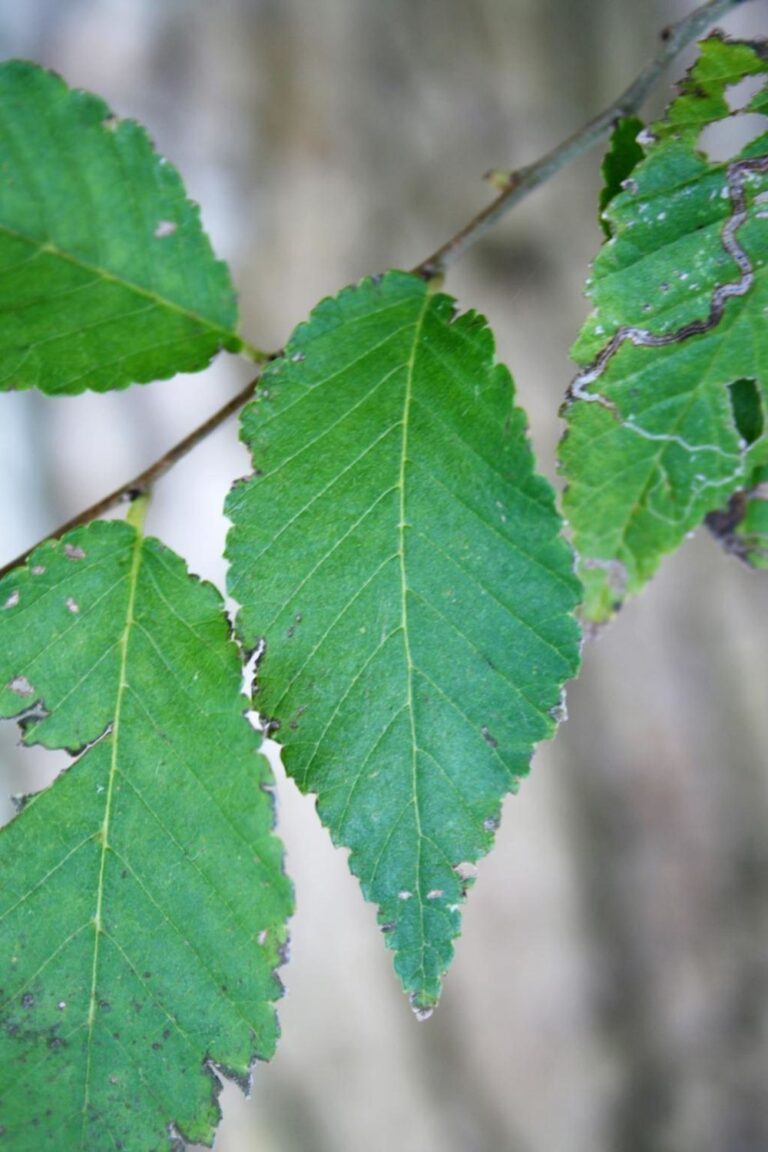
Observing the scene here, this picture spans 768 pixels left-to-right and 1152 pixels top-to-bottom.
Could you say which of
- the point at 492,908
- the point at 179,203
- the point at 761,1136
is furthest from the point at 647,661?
the point at 179,203

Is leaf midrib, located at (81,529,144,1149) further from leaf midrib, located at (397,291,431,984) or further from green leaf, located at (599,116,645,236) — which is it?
green leaf, located at (599,116,645,236)

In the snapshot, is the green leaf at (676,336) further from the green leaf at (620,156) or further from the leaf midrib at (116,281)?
the leaf midrib at (116,281)

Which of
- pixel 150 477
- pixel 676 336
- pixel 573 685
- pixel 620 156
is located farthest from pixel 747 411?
pixel 573 685

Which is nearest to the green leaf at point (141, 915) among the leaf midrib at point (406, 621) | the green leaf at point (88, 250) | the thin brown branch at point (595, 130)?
the leaf midrib at point (406, 621)

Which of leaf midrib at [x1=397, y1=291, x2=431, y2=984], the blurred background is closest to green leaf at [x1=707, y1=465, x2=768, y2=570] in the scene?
leaf midrib at [x1=397, y1=291, x2=431, y2=984]

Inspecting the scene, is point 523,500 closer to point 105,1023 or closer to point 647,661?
point 105,1023

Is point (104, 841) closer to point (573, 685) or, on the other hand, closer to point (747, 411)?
point (747, 411)
